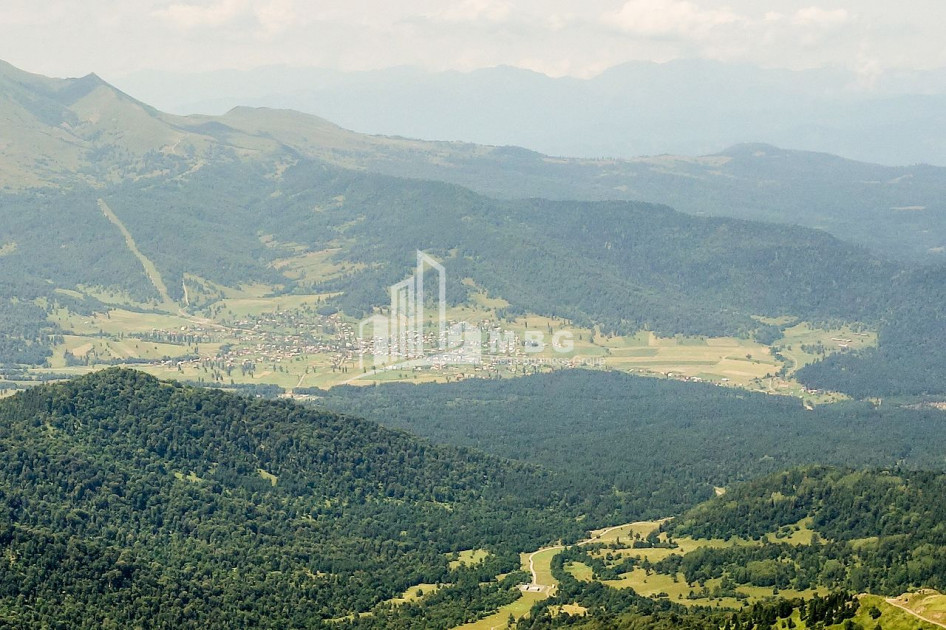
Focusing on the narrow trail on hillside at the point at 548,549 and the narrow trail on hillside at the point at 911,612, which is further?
the narrow trail on hillside at the point at 548,549

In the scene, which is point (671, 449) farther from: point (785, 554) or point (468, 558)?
point (785, 554)

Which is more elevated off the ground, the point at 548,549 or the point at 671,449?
the point at 671,449

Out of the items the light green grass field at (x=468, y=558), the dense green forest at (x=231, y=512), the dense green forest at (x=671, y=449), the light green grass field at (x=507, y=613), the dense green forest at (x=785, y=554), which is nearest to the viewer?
the dense green forest at (x=785, y=554)

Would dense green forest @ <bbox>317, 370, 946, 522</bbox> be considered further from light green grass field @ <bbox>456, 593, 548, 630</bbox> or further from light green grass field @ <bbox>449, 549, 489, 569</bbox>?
light green grass field @ <bbox>456, 593, 548, 630</bbox>

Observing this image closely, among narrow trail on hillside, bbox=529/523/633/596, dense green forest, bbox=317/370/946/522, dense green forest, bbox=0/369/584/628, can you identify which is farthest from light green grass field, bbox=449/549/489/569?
dense green forest, bbox=317/370/946/522

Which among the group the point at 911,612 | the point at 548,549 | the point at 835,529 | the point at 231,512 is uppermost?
the point at 911,612

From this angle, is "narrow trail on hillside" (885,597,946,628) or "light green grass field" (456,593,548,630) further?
"light green grass field" (456,593,548,630)

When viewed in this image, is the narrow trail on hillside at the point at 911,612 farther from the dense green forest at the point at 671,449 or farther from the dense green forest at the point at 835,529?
the dense green forest at the point at 671,449

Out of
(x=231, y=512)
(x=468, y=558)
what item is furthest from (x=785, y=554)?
(x=231, y=512)

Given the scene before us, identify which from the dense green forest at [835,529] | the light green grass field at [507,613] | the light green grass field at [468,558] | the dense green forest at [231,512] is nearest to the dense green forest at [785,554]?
the dense green forest at [835,529]

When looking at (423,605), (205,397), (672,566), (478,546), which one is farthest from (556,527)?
(205,397)
